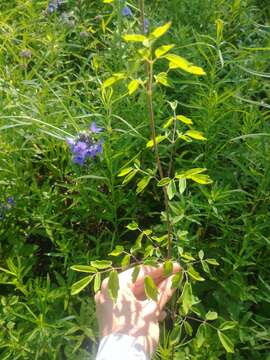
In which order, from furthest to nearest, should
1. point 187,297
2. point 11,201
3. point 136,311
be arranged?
point 11,201, point 136,311, point 187,297

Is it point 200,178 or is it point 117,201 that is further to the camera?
point 117,201

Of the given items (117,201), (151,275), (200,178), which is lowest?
(117,201)

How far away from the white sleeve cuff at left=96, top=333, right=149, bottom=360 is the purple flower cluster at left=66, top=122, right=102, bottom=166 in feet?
1.91

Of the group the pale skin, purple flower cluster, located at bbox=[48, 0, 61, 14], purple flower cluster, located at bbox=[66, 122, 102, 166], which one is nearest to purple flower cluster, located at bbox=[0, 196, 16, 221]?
purple flower cluster, located at bbox=[66, 122, 102, 166]

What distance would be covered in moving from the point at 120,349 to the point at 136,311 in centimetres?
9

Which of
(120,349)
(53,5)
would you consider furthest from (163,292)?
(53,5)

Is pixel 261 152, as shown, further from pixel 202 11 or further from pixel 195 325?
pixel 202 11

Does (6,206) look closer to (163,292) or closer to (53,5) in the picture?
(163,292)

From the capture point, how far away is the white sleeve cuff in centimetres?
107

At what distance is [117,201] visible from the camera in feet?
5.12

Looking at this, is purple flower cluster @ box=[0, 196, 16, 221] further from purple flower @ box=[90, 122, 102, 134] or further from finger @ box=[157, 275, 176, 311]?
finger @ box=[157, 275, 176, 311]

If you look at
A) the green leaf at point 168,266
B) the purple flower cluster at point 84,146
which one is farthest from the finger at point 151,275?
the purple flower cluster at point 84,146

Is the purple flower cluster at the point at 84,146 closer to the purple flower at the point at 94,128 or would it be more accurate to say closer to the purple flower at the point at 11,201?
the purple flower at the point at 94,128

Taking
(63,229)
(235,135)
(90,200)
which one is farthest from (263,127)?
(63,229)
